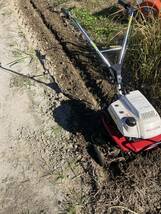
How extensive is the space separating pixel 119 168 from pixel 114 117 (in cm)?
56

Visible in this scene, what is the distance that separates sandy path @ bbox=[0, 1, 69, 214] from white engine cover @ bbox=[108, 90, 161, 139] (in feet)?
3.13

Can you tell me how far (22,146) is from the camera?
16.1 feet

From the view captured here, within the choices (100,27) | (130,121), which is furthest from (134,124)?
(100,27)

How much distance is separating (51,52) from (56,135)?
5.75 ft

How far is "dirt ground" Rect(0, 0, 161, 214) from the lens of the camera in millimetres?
4238

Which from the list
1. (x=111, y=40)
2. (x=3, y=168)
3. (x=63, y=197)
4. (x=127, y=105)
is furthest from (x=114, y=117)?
(x=111, y=40)

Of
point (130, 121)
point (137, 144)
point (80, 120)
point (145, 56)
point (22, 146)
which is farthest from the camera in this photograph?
point (145, 56)

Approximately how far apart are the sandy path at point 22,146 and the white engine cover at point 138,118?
955 mm

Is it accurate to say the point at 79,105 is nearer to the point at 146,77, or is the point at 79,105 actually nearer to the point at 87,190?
the point at 146,77

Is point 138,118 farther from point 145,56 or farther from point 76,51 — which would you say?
point 76,51

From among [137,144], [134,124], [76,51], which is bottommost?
[76,51]

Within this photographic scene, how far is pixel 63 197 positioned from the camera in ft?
14.1

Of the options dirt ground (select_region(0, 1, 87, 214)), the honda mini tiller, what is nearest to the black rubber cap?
the honda mini tiller

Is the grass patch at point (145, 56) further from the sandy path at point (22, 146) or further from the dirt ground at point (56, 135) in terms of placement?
the sandy path at point (22, 146)
